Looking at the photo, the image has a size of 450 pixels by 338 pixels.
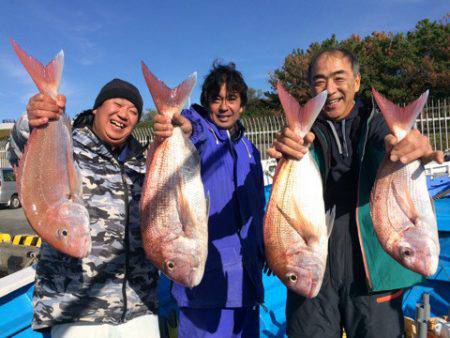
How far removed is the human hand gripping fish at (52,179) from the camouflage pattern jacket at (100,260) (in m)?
0.27

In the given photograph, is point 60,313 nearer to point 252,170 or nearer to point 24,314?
point 24,314

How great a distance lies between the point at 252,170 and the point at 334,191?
701 millimetres

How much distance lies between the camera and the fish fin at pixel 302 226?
7.32 feet

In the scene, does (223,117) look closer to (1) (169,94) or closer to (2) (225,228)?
(1) (169,94)

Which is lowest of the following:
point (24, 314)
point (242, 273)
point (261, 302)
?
point (24, 314)

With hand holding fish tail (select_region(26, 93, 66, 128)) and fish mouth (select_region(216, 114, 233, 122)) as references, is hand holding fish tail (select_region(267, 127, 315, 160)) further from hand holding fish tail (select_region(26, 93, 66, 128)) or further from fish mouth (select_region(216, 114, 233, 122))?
hand holding fish tail (select_region(26, 93, 66, 128))

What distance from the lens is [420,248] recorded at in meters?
2.13

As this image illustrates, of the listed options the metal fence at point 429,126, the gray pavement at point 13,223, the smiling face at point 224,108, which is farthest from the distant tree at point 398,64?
the smiling face at point 224,108

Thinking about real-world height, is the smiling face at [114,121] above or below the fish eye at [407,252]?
above

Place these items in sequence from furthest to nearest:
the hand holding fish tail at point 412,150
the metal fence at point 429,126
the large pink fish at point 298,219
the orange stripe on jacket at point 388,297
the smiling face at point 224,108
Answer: the metal fence at point 429,126
the smiling face at point 224,108
the orange stripe on jacket at point 388,297
the large pink fish at point 298,219
the hand holding fish tail at point 412,150

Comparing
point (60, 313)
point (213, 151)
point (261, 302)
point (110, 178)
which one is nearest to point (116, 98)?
point (110, 178)

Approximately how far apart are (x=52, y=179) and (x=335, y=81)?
203 centimetres

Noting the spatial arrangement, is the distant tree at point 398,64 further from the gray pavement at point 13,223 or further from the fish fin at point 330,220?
the fish fin at point 330,220

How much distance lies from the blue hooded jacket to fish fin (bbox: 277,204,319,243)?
58 cm
